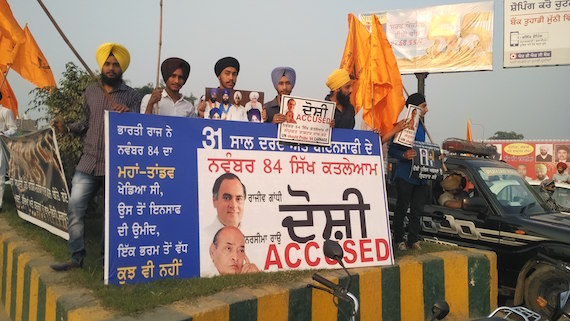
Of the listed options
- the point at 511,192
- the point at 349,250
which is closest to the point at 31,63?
the point at 349,250

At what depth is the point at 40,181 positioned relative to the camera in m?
5.32

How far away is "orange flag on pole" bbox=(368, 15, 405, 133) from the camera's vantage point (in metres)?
5.87

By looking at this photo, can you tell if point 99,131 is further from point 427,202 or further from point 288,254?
point 427,202

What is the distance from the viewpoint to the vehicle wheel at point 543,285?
5.02 m

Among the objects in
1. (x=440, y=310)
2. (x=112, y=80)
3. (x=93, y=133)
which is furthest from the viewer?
(x=112, y=80)

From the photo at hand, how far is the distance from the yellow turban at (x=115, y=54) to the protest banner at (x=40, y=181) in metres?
1.02

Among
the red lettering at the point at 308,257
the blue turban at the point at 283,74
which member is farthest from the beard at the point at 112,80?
the red lettering at the point at 308,257

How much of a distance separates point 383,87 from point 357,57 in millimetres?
811

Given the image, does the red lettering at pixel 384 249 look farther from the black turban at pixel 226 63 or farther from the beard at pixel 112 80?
the beard at pixel 112 80

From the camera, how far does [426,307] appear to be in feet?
15.5

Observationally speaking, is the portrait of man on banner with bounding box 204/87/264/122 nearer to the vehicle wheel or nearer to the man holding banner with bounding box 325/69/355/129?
the man holding banner with bounding box 325/69/355/129

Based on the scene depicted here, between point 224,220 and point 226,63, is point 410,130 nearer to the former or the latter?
point 226,63

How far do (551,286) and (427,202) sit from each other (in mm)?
1654

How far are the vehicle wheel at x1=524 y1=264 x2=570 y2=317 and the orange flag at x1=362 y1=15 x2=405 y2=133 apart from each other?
219 centimetres
